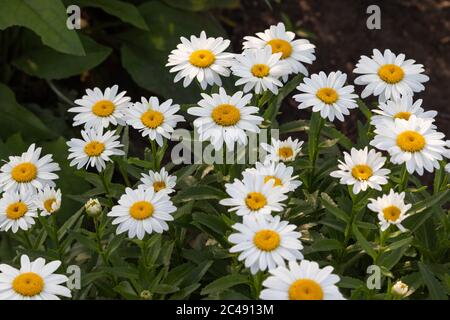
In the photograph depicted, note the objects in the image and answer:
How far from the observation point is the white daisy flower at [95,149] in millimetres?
2070

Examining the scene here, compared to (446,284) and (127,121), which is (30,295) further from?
(446,284)

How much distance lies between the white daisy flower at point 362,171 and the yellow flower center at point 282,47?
1.39ft


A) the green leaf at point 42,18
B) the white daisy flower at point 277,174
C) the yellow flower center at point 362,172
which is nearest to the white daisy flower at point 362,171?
the yellow flower center at point 362,172

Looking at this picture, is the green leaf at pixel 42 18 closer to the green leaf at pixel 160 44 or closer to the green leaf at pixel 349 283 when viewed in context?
the green leaf at pixel 160 44

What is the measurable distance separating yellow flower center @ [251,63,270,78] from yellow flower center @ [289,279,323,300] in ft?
2.29

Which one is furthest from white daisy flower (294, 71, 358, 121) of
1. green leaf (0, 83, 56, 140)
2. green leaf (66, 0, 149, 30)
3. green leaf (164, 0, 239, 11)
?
green leaf (164, 0, 239, 11)

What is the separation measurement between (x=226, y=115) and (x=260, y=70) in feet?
0.68

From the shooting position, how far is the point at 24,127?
3.21 metres

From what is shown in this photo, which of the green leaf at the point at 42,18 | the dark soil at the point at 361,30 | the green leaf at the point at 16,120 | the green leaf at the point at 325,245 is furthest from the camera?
the dark soil at the point at 361,30

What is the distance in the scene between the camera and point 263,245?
1.72m

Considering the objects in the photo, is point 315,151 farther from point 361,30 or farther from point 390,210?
point 361,30

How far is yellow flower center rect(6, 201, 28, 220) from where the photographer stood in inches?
79.4

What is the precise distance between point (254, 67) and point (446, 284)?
807 mm

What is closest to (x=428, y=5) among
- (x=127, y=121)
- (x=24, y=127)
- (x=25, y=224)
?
(x=24, y=127)
